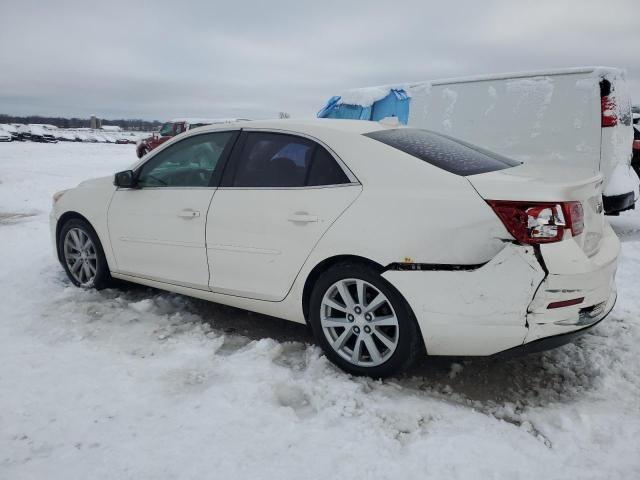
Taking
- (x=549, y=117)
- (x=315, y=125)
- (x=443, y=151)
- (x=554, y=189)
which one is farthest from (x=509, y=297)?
(x=549, y=117)

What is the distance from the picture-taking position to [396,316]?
262cm

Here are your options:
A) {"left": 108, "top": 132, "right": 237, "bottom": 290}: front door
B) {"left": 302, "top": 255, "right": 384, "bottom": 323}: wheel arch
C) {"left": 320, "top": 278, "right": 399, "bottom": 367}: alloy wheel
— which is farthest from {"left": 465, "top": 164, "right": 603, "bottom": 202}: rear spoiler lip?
{"left": 108, "top": 132, "right": 237, "bottom": 290}: front door

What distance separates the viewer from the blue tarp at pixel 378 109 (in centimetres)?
847

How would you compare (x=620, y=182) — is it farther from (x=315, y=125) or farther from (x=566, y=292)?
(x=315, y=125)

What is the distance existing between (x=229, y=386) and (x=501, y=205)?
5.62ft

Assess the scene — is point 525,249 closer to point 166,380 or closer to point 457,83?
point 166,380

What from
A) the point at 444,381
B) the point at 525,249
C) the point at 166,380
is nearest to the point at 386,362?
the point at 444,381

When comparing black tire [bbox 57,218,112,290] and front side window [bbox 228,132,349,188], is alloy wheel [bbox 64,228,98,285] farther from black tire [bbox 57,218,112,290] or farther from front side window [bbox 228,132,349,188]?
front side window [bbox 228,132,349,188]

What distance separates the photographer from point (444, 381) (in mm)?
2842

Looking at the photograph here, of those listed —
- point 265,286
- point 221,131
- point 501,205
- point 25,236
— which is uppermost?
point 221,131

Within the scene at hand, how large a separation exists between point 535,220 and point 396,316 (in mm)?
846

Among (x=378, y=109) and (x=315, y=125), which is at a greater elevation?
(x=378, y=109)

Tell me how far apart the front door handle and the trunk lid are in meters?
1.85

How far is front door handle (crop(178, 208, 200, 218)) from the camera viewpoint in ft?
11.1
